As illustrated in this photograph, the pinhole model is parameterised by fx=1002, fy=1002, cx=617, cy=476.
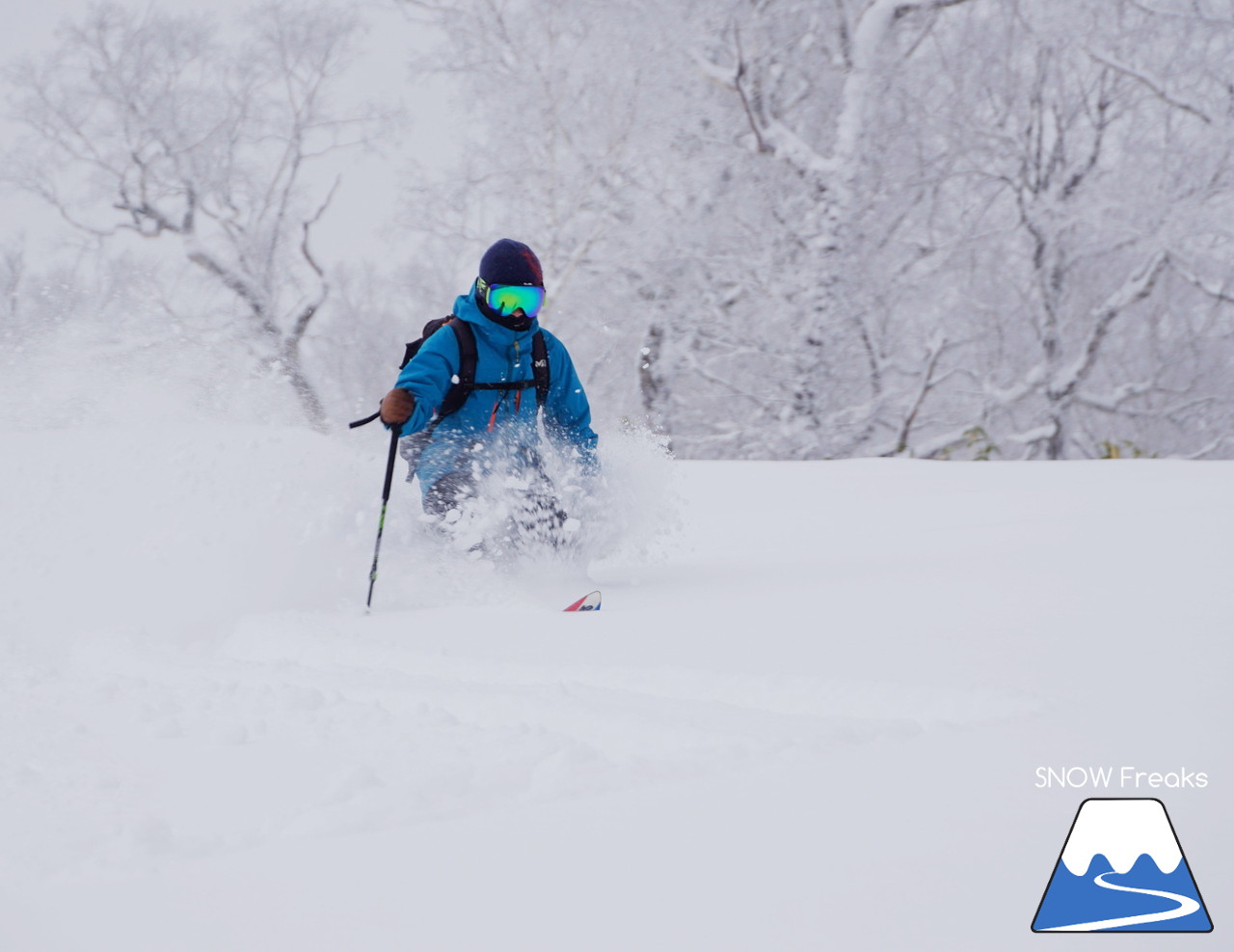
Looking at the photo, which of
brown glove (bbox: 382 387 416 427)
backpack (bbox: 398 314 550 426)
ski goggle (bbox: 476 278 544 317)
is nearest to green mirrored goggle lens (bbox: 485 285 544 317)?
ski goggle (bbox: 476 278 544 317)

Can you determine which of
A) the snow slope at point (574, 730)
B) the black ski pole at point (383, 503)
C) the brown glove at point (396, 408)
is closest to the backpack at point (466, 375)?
the black ski pole at point (383, 503)

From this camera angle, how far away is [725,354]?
37.7 feet

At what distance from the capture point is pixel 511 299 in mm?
3953

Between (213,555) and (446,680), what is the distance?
6.13 ft

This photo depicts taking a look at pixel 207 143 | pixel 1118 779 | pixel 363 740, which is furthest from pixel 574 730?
pixel 207 143

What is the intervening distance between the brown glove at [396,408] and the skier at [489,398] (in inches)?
5.0

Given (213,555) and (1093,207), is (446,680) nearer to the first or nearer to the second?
(213,555)

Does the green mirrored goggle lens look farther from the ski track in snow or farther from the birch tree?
the birch tree

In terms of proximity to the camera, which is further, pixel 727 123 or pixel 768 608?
pixel 727 123

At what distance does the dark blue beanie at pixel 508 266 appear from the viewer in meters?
3.93

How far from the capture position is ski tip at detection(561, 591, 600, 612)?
336cm

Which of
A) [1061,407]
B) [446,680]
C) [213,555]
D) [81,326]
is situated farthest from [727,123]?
[446,680]

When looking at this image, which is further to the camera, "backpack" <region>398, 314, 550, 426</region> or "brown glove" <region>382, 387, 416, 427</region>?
"backpack" <region>398, 314, 550, 426</region>

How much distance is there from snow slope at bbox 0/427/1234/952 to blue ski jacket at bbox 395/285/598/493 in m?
0.39
